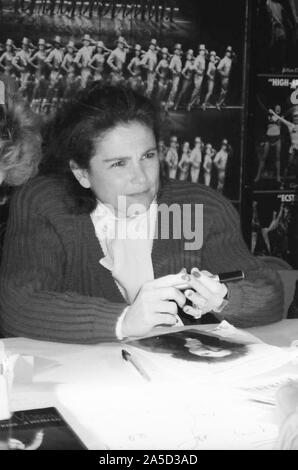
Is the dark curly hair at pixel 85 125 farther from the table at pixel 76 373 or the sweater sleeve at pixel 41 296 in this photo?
the table at pixel 76 373

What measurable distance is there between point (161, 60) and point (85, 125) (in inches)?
52.0

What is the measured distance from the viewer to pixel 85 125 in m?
1.31

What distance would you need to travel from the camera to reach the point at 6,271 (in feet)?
4.06

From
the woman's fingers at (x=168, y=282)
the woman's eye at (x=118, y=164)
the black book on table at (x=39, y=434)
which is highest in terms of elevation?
the woman's eye at (x=118, y=164)

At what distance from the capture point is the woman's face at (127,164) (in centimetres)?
126

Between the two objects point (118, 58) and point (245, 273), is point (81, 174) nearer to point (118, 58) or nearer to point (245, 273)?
point (245, 273)

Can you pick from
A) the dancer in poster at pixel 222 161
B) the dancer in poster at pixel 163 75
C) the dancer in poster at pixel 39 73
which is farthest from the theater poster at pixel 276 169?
the dancer in poster at pixel 39 73

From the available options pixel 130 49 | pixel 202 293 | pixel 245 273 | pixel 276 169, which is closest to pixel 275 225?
pixel 276 169

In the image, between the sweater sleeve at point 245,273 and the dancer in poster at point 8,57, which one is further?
the dancer in poster at point 8,57

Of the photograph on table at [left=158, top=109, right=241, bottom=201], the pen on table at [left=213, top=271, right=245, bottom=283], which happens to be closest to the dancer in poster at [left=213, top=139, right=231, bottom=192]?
the photograph on table at [left=158, top=109, right=241, bottom=201]

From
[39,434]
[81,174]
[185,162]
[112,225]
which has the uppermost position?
[185,162]

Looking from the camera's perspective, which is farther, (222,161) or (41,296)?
(222,161)

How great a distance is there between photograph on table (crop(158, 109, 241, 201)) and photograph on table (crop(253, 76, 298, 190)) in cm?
9

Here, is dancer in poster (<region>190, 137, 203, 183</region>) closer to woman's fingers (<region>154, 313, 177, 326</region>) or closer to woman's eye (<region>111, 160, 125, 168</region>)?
woman's eye (<region>111, 160, 125, 168</region>)
